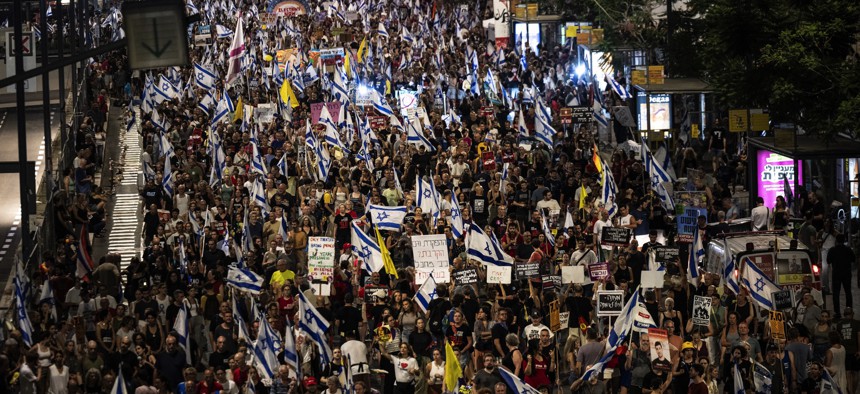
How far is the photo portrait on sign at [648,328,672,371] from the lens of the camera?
70.8 feet

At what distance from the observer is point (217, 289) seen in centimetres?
2645

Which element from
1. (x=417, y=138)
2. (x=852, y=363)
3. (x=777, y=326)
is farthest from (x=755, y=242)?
(x=417, y=138)

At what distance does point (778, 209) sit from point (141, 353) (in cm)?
1303

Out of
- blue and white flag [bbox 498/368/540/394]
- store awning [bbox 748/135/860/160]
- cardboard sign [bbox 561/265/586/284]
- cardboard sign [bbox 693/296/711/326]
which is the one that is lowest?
blue and white flag [bbox 498/368/540/394]

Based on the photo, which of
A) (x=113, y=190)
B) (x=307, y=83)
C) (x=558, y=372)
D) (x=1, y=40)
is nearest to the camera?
(x=558, y=372)

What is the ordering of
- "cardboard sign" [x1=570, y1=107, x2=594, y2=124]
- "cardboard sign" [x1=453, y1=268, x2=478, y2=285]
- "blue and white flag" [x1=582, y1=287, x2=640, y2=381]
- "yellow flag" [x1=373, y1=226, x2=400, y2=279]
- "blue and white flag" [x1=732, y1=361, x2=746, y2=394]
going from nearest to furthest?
"blue and white flag" [x1=732, y1=361, x2=746, y2=394]
"blue and white flag" [x1=582, y1=287, x2=640, y2=381]
"cardboard sign" [x1=453, y1=268, x2=478, y2=285]
"yellow flag" [x1=373, y1=226, x2=400, y2=279]
"cardboard sign" [x1=570, y1=107, x2=594, y2=124]

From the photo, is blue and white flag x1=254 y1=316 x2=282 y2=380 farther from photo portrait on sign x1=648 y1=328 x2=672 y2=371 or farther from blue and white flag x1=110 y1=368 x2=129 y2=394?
photo portrait on sign x1=648 y1=328 x2=672 y2=371

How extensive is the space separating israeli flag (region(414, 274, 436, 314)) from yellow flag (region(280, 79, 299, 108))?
20185 millimetres

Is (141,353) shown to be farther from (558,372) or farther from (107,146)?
(107,146)

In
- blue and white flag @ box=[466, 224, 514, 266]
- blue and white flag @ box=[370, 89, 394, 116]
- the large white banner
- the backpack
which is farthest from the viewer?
blue and white flag @ box=[370, 89, 394, 116]

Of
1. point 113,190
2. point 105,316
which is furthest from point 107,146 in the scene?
point 105,316

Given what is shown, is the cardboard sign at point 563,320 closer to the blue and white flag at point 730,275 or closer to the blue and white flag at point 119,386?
the blue and white flag at point 730,275

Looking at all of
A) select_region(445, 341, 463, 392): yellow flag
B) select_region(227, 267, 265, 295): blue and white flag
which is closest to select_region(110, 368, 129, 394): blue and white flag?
select_region(445, 341, 463, 392): yellow flag

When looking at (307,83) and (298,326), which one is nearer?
(298,326)
